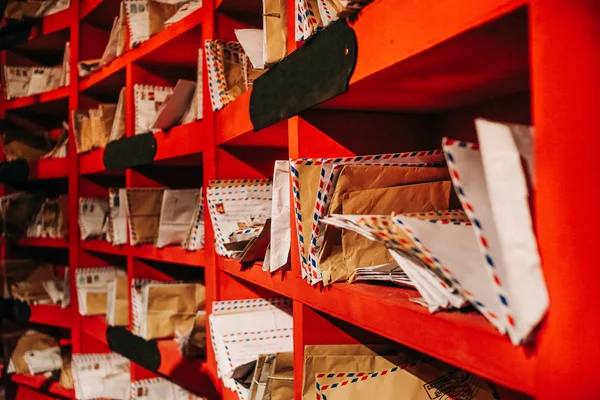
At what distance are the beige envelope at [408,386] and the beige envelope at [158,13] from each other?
1.60 m

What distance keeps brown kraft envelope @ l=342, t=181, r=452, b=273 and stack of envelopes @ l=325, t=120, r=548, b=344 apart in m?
0.18

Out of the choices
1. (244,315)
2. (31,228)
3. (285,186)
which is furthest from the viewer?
(31,228)

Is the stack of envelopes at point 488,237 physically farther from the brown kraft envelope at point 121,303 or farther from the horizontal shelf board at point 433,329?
the brown kraft envelope at point 121,303

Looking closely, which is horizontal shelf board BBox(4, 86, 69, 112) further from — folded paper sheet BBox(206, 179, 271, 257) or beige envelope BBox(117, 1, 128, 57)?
folded paper sheet BBox(206, 179, 271, 257)

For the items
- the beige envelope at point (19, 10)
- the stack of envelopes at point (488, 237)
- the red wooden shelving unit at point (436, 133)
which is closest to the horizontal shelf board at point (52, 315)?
the red wooden shelving unit at point (436, 133)

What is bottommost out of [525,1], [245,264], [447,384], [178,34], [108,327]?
[108,327]

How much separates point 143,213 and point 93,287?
0.70 metres

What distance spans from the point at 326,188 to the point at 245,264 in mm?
611

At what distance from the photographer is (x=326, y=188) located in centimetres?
98

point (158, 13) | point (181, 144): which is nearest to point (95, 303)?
point (181, 144)

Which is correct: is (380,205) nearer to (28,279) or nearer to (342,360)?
(342,360)

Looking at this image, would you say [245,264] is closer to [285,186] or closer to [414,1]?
[285,186]

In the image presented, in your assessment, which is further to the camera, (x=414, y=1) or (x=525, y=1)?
(x=414, y=1)

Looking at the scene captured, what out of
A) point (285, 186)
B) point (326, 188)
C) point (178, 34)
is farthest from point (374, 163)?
point (178, 34)
